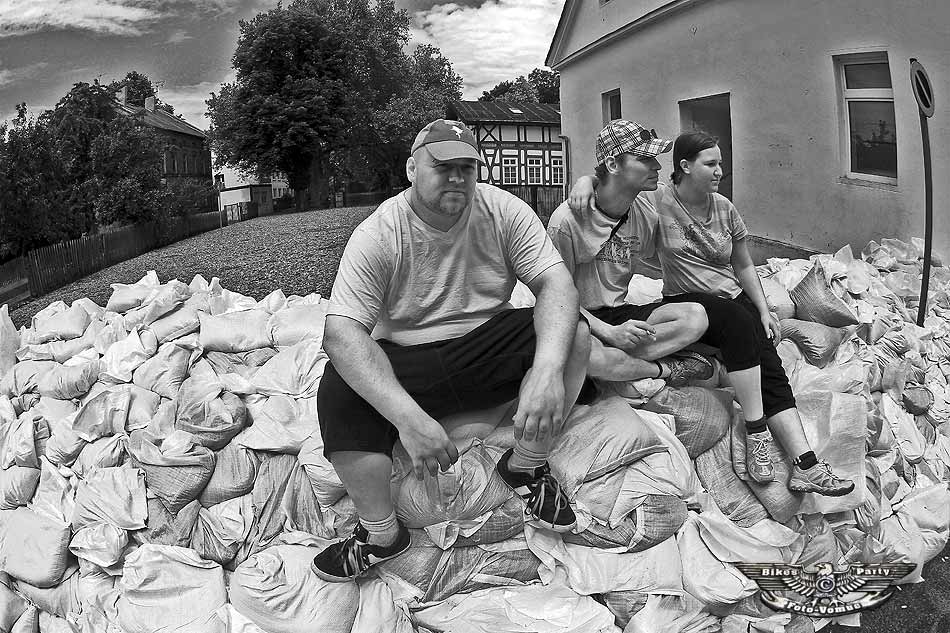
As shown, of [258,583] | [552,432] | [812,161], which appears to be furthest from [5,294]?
[812,161]

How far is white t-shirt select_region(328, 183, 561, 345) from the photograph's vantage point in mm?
1481

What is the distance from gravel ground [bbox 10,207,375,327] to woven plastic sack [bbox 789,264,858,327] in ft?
6.52

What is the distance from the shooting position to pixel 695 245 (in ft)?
6.40

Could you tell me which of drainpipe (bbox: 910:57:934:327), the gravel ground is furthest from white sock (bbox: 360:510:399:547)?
drainpipe (bbox: 910:57:934:327)

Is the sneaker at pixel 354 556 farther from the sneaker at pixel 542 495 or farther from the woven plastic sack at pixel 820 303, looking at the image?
the woven plastic sack at pixel 820 303

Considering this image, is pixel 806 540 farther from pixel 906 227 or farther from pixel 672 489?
pixel 906 227

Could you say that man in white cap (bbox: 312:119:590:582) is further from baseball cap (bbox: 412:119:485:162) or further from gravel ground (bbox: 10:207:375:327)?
gravel ground (bbox: 10:207:375:327)

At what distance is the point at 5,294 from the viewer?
3258mm

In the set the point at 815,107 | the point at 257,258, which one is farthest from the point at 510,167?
the point at 815,107

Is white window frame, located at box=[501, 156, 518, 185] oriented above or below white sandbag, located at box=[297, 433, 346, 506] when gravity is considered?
above

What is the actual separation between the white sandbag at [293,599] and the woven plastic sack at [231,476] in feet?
0.77

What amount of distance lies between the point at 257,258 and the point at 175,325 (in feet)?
3.33

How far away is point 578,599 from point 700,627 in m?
0.32

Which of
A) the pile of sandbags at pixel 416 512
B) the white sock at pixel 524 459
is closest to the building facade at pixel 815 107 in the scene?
the pile of sandbags at pixel 416 512
